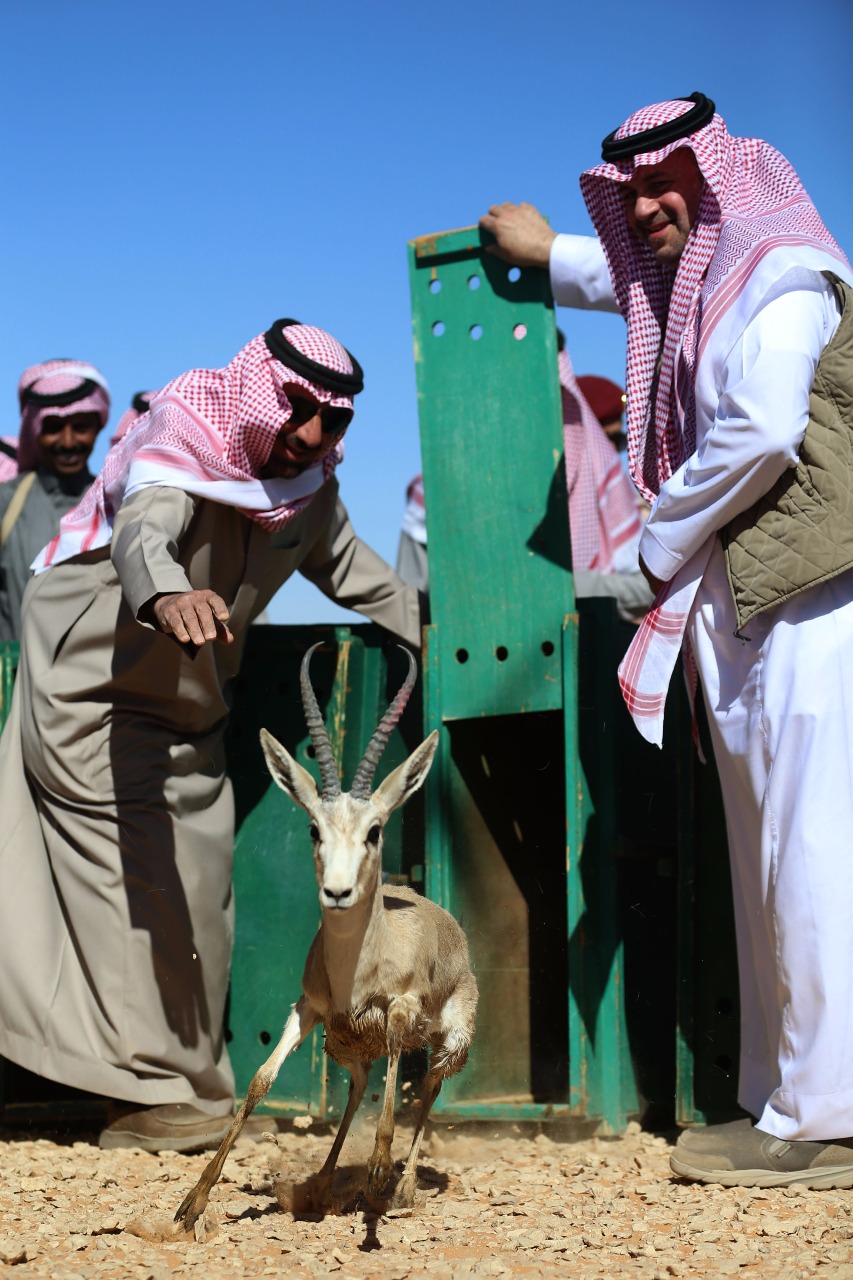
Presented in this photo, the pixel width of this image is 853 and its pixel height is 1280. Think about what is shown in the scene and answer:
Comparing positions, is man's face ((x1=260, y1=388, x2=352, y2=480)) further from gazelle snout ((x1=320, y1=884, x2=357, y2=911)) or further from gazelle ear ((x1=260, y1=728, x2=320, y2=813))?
gazelle snout ((x1=320, y1=884, x2=357, y2=911))

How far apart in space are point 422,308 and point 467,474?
25.8 inches

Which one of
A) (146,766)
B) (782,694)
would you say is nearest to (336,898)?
(782,694)

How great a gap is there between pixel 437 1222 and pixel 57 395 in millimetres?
4913

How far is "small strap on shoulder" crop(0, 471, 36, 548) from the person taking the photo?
768cm

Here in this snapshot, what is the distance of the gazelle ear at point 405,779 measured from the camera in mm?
4281

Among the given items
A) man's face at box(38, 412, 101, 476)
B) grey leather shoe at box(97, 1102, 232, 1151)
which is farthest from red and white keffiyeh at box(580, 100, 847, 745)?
man's face at box(38, 412, 101, 476)

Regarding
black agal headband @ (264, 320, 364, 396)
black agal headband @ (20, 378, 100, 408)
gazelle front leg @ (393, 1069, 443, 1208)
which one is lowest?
gazelle front leg @ (393, 1069, 443, 1208)

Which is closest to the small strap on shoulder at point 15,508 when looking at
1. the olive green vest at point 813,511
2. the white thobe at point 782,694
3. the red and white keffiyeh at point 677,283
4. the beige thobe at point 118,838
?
the beige thobe at point 118,838

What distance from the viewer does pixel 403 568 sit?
10.1 meters

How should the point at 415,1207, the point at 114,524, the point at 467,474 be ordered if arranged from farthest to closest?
the point at 467,474 → the point at 114,524 → the point at 415,1207

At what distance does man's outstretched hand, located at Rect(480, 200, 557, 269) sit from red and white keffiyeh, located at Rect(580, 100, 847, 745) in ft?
1.35

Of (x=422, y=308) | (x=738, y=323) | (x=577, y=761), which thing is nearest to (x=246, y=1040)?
(x=577, y=761)

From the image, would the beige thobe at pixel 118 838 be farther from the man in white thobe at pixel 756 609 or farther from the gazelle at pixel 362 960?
the man in white thobe at pixel 756 609

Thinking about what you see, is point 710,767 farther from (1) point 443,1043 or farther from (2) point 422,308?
(2) point 422,308
